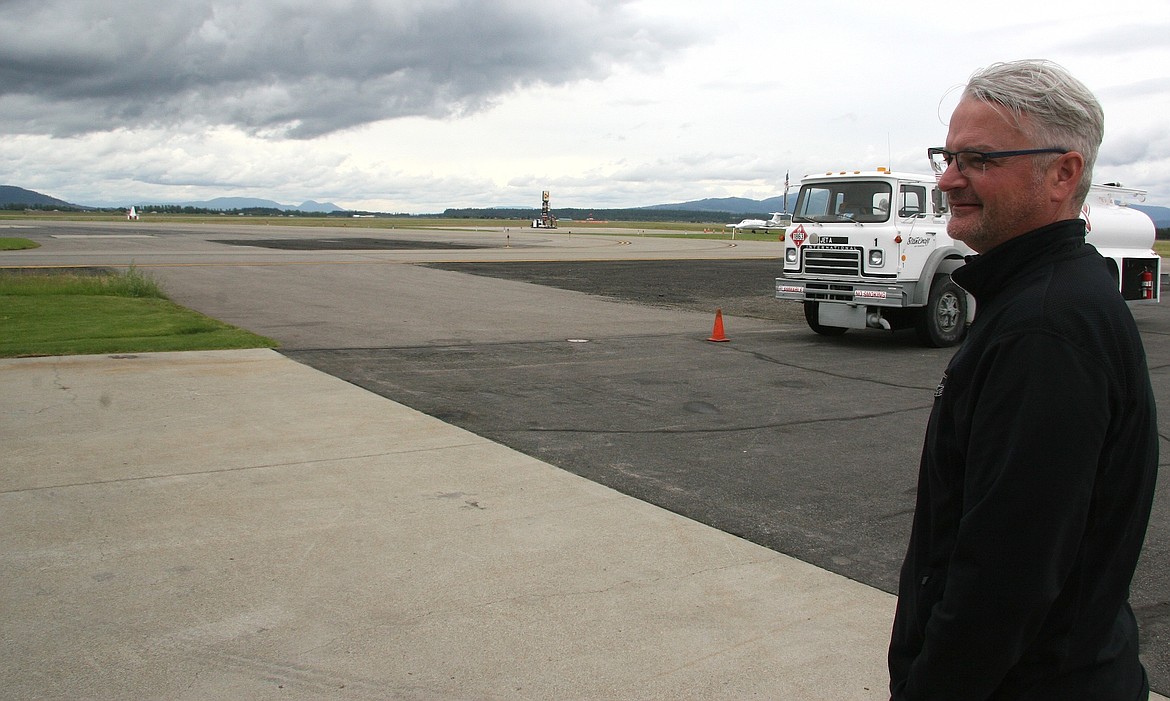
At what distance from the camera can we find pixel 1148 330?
1734cm

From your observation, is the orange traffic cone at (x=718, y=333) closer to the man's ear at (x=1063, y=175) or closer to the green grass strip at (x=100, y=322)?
the green grass strip at (x=100, y=322)

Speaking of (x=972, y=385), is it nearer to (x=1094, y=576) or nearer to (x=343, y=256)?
(x=1094, y=576)

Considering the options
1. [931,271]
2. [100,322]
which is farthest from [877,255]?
[100,322]

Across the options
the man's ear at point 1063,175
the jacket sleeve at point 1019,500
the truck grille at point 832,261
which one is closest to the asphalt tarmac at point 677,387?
the truck grille at point 832,261

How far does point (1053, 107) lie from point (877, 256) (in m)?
12.6

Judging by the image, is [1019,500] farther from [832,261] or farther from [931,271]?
[832,261]

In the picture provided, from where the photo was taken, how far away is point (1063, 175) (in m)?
1.94

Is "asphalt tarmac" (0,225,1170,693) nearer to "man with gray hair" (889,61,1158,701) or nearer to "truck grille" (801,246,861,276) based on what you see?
"truck grille" (801,246,861,276)

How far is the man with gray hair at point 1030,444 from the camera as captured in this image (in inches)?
66.8

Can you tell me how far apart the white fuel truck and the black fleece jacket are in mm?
12349

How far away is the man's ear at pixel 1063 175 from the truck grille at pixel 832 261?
12.7m

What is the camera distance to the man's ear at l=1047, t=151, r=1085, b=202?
193cm

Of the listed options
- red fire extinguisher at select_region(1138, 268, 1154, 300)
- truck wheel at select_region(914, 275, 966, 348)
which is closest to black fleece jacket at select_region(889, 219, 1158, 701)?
truck wheel at select_region(914, 275, 966, 348)

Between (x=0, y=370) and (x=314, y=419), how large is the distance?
448 cm
